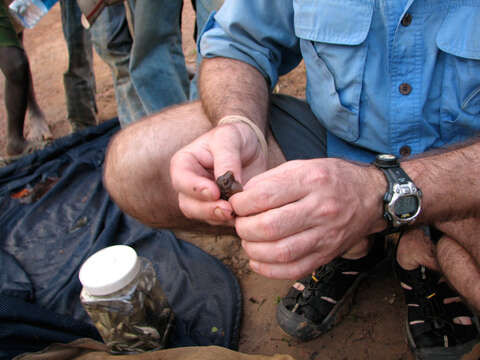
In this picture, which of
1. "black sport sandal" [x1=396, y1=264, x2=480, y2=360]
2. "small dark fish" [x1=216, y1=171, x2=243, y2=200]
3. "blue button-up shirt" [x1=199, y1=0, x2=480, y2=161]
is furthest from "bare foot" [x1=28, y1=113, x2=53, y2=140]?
"black sport sandal" [x1=396, y1=264, x2=480, y2=360]

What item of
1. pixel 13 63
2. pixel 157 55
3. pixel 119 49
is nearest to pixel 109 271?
Answer: pixel 157 55

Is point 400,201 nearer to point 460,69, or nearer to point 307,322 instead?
point 460,69

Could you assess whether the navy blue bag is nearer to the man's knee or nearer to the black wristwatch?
the man's knee

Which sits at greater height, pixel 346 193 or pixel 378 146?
pixel 346 193

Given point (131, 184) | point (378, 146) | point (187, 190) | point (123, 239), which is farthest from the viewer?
point (123, 239)

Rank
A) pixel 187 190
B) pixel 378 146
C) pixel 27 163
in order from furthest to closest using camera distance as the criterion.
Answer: pixel 27 163
pixel 378 146
pixel 187 190

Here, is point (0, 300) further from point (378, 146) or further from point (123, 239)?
point (378, 146)

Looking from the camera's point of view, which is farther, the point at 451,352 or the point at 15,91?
the point at 15,91

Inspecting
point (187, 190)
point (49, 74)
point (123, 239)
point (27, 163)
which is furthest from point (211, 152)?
point (49, 74)
